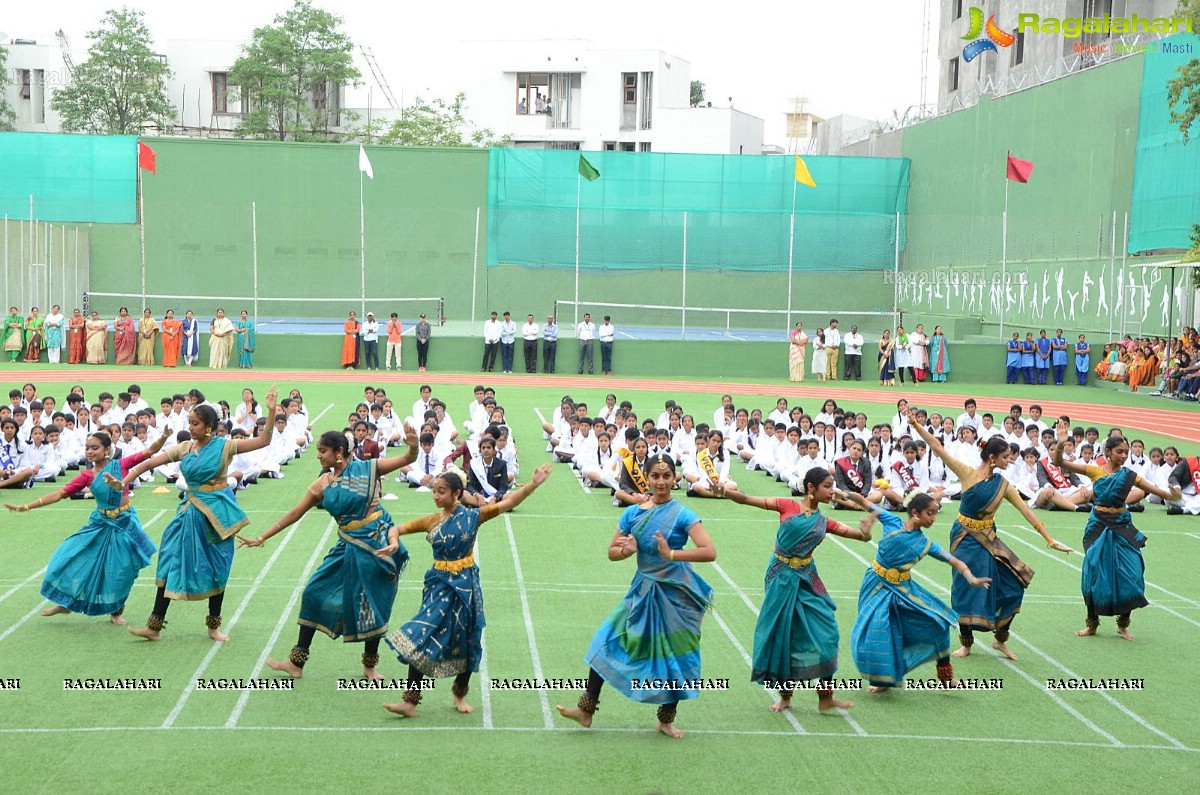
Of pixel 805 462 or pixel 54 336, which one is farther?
pixel 54 336

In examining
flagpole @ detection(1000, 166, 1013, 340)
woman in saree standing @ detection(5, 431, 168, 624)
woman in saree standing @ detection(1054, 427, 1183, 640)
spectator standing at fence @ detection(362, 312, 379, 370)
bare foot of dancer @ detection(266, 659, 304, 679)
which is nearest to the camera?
bare foot of dancer @ detection(266, 659, 304, 679)

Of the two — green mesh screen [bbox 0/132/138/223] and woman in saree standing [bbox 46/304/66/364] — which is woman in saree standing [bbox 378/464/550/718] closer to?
woman in saree standing [bbox 46/304/66/364]

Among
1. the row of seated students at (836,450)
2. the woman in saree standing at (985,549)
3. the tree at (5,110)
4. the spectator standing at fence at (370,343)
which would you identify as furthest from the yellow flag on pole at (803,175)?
the tree at (5,110)

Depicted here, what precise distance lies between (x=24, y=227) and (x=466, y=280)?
13.5m

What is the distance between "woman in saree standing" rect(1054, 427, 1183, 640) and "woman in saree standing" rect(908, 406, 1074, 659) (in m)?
1.00

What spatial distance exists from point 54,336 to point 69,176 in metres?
11.2

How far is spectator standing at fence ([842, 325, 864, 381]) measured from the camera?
32969mm

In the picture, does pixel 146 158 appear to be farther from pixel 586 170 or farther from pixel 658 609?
pixel 658 609

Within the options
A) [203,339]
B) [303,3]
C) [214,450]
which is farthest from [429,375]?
[303,3]

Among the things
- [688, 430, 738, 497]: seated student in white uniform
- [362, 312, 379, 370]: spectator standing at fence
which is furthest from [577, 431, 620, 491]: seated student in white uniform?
[362, 312, 379, 370]: spectator standing at fence

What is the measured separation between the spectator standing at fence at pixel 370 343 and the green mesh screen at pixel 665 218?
28.9 ft

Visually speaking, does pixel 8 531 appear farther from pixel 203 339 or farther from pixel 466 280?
pixel 466 280

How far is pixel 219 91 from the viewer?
55438 mm

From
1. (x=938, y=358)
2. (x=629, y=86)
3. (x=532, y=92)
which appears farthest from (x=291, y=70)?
(x=938, y=358)
